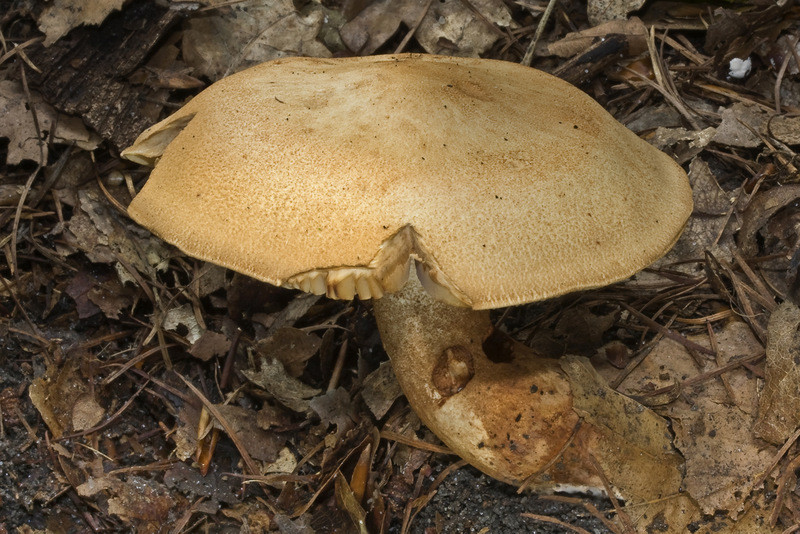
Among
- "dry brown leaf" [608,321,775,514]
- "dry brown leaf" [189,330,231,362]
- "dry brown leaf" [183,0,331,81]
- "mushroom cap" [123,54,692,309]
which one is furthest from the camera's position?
"dry brown leaf" [183,0,331,81]

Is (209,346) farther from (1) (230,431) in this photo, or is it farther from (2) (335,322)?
(2) (335,322)

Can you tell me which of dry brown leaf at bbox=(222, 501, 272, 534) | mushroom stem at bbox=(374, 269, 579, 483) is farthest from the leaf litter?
mushroom stem at bbox=(374, 269, 579, 483)

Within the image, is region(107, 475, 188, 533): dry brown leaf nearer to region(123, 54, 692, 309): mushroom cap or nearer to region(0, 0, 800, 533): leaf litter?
region(0, 0, 800, 533): leaf litter

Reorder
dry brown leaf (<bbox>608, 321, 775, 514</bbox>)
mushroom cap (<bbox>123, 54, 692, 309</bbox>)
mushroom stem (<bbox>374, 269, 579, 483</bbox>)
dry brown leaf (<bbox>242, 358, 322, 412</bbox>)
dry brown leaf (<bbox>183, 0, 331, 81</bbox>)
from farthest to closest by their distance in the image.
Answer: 1. dry brown leaf (<bbox>183, 0, 331, 81</bbox>)
2. dry brown leaf (<bbox>242, 358, 322, 412</bbox>)
3. dry brown leaf (<bbox>608, 321, 775, 514</bbox>)
4. mushroom stem (<bbox>374, 269, 579, 483</bbox>)
5. mushroom cap (<bbox>123, 54, 692, 309</bbox>)

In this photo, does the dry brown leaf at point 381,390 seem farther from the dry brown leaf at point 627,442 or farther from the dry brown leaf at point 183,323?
the dry brown leaf at point 183,323

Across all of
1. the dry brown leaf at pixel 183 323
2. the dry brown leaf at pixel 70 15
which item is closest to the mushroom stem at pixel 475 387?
the dry brown leaf at pixel 183 323

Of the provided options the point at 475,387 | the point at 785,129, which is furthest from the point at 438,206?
the point at 785,129

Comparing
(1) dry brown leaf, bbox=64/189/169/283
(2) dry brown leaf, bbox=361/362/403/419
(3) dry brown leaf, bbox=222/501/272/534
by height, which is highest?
(1) dry brown leaf, bbox=64/189/169/283
